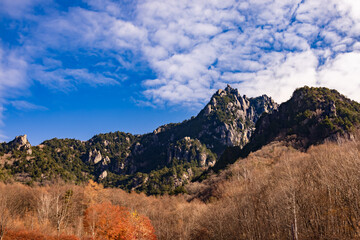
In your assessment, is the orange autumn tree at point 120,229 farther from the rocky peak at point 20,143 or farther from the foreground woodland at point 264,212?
the rocky peak at point 20,143

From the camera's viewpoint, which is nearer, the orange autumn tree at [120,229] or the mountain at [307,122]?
the orange autumn tree at [120,229]

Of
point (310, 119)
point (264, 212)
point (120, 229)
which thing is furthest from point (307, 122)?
point (120, 229)

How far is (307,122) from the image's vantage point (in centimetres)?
9681

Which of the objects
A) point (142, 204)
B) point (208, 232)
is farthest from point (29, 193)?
point (208, 232)

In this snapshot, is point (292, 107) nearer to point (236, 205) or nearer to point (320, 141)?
point (320, 141)

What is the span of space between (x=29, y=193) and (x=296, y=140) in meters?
101

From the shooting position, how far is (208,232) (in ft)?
137

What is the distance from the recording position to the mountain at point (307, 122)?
84875 mm

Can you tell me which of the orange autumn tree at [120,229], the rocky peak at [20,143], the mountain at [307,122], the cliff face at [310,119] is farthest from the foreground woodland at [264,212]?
the rocky peak at [20,143]

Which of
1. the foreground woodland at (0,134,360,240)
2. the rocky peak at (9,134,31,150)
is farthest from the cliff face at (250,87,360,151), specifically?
the rocky peak at (9,134,31,150)

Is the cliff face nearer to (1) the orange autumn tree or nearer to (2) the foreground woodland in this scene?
(2) the foreground woodland

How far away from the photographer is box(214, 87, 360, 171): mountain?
84.9m

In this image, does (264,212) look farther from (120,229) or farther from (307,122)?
(307,122)

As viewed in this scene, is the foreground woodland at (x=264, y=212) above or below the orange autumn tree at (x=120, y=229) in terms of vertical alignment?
above
